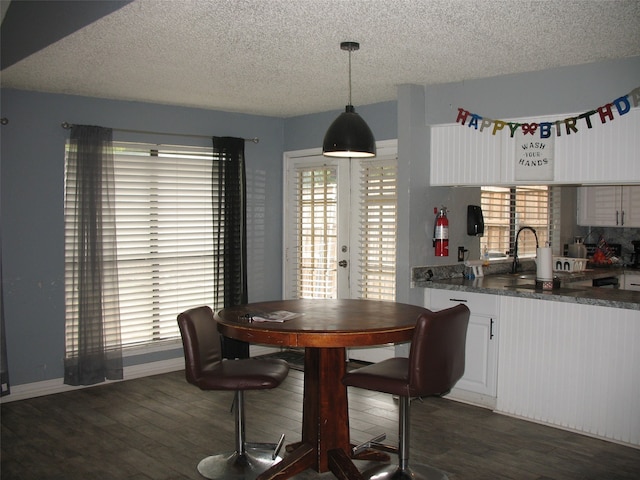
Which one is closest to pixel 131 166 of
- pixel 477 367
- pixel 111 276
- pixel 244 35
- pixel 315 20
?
pixel 111 276

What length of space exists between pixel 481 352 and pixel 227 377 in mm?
2058

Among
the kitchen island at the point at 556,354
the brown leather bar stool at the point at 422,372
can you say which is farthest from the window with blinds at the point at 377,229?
the brown leather bar stool at the point at 422,372

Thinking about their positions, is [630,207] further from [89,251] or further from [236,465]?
[89,251]

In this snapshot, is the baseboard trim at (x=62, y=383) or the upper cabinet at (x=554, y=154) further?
the baseboard trim at (x=62, y=383)

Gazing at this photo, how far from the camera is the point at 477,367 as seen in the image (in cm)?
433

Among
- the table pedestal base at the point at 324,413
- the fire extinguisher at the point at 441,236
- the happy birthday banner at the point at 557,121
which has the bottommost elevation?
the table pedestal base at the point at 324,413

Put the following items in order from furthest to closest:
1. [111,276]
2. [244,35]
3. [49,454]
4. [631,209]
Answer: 1. [631,209]
2. [111,276]
3. [49,454]
4. [244,35]

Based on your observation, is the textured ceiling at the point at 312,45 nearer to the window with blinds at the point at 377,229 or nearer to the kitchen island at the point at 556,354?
the window with blinds at the point at 377,229

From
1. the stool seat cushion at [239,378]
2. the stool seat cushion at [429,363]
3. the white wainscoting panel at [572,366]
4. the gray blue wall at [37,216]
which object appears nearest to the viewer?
the stool seat cushion at [429,363]

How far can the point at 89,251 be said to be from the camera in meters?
4.77

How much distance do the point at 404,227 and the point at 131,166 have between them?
236 cm

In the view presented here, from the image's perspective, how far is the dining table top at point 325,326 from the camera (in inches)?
112

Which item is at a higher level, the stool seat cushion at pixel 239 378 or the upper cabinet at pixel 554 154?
the upper cabinet at pixel 554 154

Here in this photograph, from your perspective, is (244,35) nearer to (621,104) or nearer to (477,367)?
(621,104)
